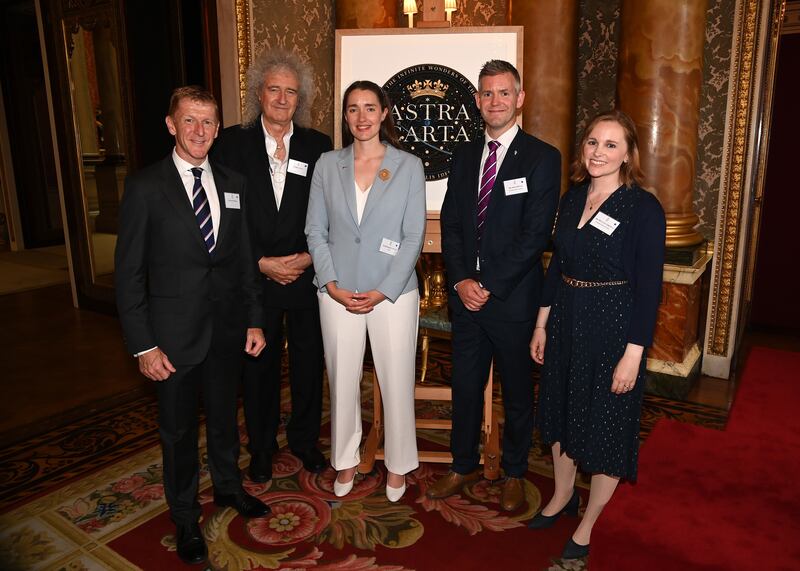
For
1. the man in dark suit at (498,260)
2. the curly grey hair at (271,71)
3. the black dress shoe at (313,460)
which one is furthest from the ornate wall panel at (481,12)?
the black dress shoe at (313,460)

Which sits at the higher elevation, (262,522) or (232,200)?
(232,200)

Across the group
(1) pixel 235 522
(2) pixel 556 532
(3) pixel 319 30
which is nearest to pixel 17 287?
(3) pixel 319 30

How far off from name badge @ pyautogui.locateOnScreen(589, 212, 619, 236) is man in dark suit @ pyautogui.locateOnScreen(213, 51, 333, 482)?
1.24 metres

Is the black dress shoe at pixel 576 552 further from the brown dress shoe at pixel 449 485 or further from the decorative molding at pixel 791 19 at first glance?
the decorative molding at pixel 791 19

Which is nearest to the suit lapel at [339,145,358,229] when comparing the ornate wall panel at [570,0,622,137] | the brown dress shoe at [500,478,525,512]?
the brown dress shoe at [500,478,525,512]

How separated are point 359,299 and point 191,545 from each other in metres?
1.09

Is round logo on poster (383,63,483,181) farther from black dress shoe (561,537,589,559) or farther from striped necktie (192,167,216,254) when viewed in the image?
black dress shoe (561,537,589,559)

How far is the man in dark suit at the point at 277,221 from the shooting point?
265cm

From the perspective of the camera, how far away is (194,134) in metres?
2.15

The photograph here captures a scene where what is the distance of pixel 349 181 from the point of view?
2.52 meters

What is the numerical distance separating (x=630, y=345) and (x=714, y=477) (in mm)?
1135

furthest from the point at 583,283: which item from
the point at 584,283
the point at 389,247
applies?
the point at 389,247

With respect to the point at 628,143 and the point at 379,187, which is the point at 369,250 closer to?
the point at 379,187

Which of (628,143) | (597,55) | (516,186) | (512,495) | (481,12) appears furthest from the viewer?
(481,12)
